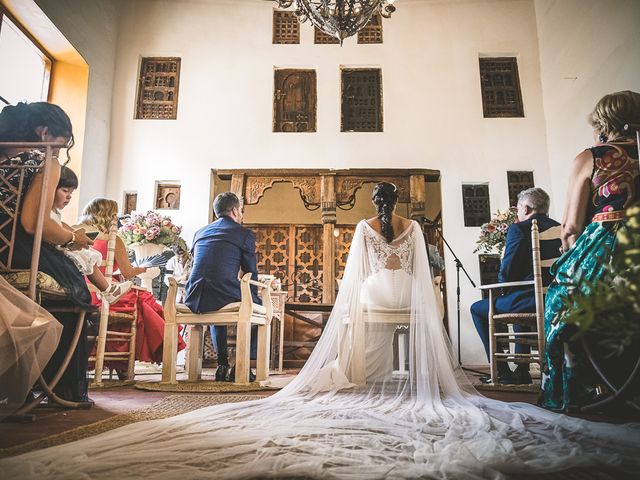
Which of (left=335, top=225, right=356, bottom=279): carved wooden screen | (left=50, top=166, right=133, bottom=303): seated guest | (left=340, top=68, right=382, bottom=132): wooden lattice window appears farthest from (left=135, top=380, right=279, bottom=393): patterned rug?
Answer: (left=340, top=68, right=382, bottom=132): wooden lattice window

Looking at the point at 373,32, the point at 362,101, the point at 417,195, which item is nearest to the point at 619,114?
the point at 417,195

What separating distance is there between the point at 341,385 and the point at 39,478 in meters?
2.41

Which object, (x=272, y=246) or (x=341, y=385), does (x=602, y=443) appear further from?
(x=272, y=246)

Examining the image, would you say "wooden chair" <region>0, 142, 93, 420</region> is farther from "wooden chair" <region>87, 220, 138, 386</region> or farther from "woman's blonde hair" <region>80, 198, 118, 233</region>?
"woman's blonde hair" <region>80, 198, 118, 233</region>

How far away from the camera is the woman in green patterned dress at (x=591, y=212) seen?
7.98 feet

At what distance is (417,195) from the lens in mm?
7613

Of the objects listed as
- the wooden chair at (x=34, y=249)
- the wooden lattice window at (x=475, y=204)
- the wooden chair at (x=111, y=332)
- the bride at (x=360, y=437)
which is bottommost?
the bride at (x=360, y=437)

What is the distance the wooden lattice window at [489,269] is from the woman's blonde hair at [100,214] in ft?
17.3

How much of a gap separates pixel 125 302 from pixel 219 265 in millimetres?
955

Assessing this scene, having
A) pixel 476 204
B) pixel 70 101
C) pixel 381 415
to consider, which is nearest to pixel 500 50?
pixel 476 204

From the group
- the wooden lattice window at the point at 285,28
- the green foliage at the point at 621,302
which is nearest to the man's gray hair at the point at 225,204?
the green foliage at the point at 621,302

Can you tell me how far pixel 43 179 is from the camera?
236 cm

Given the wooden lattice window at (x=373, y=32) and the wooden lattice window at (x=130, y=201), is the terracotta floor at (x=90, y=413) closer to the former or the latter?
the wooden lattice window at (x=130, y=201)

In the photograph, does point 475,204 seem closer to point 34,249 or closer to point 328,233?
point 328,233
